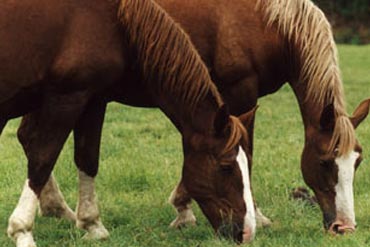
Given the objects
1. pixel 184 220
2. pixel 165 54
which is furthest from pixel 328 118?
pixel 184 220

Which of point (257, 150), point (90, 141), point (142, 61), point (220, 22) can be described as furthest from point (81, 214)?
point (257, 150)

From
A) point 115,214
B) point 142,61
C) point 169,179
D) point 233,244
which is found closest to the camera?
point 233,244

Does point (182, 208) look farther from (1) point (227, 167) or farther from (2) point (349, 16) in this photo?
(2) point (349, 16)

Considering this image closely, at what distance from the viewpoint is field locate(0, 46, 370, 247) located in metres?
5.68

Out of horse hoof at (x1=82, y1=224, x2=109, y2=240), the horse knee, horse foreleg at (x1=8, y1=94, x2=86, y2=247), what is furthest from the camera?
the horse knee

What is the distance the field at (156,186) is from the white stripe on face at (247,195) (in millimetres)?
129

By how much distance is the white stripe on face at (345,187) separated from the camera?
18.2 ft

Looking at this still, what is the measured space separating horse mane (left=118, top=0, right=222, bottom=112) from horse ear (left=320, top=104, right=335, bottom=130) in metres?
0.73

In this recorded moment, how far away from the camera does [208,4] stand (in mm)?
6227

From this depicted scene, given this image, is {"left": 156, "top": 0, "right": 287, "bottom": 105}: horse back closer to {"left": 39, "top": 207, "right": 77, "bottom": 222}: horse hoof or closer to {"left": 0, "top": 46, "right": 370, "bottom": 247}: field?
{"left": 0, "top": 46, "right": 370, "bottom": 247}: field

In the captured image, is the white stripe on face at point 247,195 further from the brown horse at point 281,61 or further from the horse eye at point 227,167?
the brown horse at point 281,61

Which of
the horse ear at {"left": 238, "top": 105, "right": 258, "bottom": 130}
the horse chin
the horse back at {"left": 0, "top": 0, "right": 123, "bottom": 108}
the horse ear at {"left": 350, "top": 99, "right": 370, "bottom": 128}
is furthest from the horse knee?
the horse ear at {"left": 350, "top": 99, "right": 370, "bottom": 128}

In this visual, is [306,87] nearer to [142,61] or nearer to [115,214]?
[142,61]

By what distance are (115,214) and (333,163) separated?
174 centimetres
